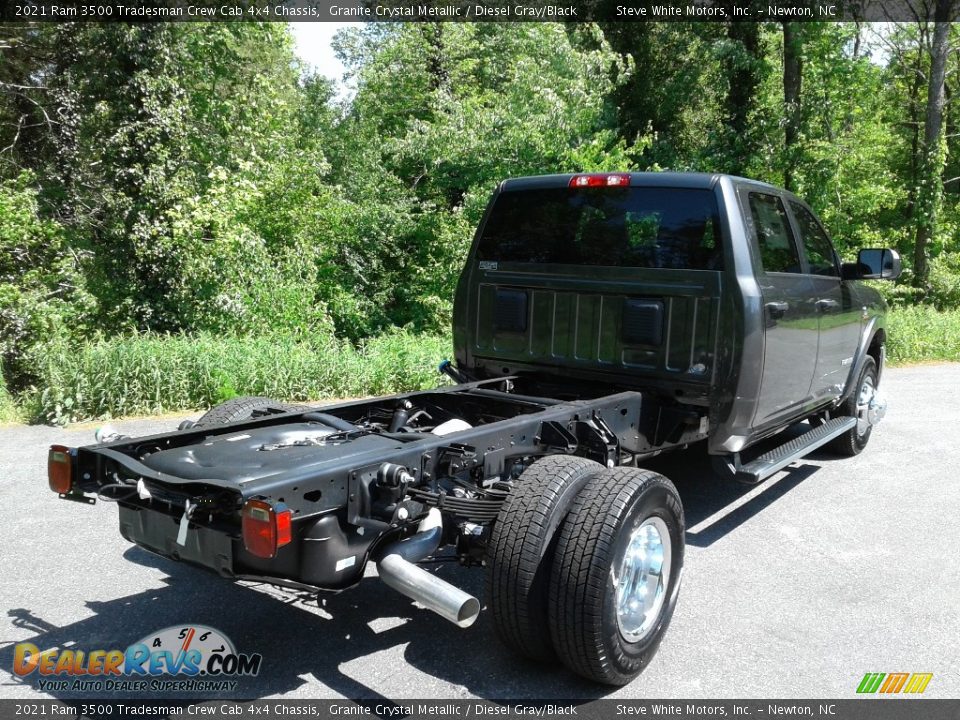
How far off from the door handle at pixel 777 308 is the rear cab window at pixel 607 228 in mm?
446

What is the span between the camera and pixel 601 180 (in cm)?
535

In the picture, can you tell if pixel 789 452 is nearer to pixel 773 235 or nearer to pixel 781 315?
pixel 781 315

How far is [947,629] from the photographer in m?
3.98

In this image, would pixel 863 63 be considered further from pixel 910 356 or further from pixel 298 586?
pixel 298 586

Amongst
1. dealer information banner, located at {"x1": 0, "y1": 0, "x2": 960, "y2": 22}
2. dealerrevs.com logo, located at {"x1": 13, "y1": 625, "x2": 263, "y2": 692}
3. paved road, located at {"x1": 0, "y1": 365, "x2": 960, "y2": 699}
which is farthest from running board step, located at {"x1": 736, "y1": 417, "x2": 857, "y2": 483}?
dealer information banner, located at {"x1": 0, "y1": 0, "x2": 960, "y2": 22}

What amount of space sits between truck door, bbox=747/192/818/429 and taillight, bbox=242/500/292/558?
320cm

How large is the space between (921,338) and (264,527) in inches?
585

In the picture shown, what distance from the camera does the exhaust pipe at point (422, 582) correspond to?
3.02 meters

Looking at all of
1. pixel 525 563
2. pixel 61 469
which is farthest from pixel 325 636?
pixel 61 469

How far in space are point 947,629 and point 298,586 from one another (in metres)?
3.10

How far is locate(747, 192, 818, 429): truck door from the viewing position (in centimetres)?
509

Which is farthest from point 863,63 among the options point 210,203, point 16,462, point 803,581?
point 16,462

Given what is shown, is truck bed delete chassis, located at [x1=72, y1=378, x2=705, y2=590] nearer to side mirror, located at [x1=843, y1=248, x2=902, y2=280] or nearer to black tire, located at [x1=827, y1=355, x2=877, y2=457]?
side mirror, located at [x1=843, y1=248, x2=902, y2=280]

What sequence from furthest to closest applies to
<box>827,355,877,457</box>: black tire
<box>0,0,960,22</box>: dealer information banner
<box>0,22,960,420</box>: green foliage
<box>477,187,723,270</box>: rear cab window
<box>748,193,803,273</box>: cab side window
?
<box>0,0,960,22</box>: dealer information banner
<box>0,22,960,420</box>: green foliage
<box>827,355,877,457</box>: black tire
<box>748,193,803,273</box>: cab side window
<box>477,187,723,270</box>: rear cab window
